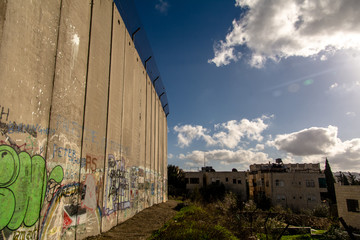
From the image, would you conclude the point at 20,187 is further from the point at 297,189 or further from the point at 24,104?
the point at 297,189

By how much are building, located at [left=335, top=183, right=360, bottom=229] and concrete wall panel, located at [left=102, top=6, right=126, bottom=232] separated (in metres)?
24.2

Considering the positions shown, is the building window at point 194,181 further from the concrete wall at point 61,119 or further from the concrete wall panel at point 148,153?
the concrete wall at point 61,119

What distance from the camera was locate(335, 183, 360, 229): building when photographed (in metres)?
23.8

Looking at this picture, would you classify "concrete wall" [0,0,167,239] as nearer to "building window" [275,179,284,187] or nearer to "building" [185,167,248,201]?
"building" [185,167,248,201]

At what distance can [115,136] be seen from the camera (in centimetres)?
952

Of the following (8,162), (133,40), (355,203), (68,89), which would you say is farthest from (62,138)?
(355,203)

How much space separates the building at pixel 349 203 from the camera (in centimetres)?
2377

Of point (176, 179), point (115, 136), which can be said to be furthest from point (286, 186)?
point (115, 136)

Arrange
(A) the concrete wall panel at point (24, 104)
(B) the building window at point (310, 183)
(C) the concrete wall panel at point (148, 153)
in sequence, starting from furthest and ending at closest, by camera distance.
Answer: (B) the building window at point (310, 183) < (C) the concrete wall panel at point (148, 153) < (A) the concrete wall panel at point (24, 104)

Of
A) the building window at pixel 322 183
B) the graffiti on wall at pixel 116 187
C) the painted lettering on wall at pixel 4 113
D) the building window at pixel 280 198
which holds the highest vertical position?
the painted lettering on wall at pixel 4 113

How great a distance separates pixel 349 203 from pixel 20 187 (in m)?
29.1

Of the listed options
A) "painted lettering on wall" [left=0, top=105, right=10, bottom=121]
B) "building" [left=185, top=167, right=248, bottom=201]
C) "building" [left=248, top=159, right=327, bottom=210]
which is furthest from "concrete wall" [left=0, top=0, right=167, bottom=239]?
"building" [left=248, top=159, right=327, bottom=210]

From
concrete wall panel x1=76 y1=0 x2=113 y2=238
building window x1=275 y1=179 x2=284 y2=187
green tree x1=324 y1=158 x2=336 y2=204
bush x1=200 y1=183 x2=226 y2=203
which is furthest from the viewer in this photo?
green tree x1=324 y1=158 x2=336 y2=204

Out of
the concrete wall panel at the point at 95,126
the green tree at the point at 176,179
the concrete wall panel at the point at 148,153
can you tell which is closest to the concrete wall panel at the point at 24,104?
the concrete wall panel at the point at 95,126
